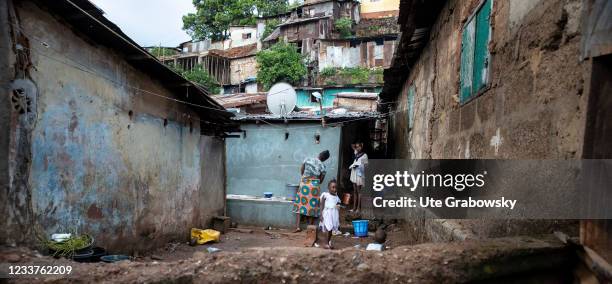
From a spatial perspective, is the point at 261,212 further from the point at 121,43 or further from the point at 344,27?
the point at 344,27

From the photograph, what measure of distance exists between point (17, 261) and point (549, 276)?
12.6 feet

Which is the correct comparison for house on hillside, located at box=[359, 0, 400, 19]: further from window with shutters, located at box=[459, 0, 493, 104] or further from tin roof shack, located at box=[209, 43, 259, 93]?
window with shutters, located at box=[459, 0, 493, 104]

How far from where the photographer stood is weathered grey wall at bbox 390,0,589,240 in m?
2.12

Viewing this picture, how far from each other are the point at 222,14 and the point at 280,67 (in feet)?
46.2

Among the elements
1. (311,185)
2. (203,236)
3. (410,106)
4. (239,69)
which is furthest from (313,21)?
(203,236)

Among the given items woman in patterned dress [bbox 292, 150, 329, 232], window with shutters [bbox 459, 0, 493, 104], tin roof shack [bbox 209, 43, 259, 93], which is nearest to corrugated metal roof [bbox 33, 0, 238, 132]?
woman in patterned dress [bbox 292, 150, 329, 232]

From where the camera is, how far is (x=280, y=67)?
28719 millimetres

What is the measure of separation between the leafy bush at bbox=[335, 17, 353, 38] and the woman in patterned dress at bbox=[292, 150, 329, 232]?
84.2 ft

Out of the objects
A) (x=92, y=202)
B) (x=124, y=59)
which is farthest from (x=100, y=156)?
(x=124, y=59)

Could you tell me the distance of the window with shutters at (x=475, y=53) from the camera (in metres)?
3.66

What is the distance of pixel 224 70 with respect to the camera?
114ft

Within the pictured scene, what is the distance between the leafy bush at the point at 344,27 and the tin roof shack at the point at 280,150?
2189 cm

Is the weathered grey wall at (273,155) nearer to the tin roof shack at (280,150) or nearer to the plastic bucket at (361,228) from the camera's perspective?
the tin roof shack at (280,150)

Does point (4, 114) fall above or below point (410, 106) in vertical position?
below
